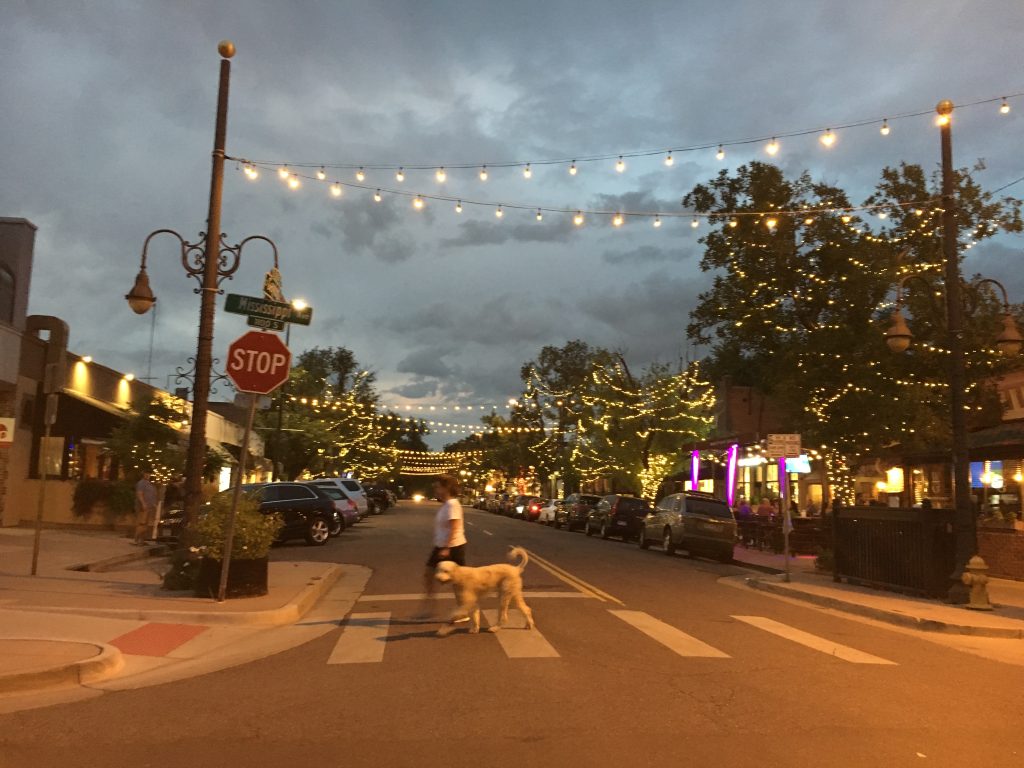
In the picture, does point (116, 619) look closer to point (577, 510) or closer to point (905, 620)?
point (905, 620)

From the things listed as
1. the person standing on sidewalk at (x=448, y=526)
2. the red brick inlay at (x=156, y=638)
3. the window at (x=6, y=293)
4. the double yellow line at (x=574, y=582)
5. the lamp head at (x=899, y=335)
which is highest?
the window at (x=6, y=293)

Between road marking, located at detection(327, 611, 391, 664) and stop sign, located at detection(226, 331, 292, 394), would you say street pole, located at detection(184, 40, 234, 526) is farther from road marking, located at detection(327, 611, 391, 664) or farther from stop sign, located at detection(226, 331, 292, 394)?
road marking, located at detection(327, 611, 391, 664)

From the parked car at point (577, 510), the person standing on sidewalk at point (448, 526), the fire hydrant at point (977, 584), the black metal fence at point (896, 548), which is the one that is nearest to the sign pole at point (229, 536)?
the person standing on sidewalk at point (448, 526)

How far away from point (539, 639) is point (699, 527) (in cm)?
1427

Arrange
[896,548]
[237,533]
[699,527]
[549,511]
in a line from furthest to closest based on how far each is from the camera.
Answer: [549,511]
[699,527]
[896,548]
[237,533]

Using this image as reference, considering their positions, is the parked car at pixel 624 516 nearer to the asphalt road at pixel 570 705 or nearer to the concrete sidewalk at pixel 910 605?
the concrete sidewalk at pixel 910 605

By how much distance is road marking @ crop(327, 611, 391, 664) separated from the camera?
28.7ft

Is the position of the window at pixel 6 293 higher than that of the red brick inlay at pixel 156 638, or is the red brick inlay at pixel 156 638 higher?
the window at pixel 6 293

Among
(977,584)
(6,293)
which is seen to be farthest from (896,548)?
(6,293)

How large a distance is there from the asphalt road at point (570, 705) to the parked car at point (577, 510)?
25.5m

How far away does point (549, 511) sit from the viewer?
44.0 m

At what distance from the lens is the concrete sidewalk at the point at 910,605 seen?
464 inches

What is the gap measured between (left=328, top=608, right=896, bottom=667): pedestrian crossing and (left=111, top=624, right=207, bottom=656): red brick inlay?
1.64 meters

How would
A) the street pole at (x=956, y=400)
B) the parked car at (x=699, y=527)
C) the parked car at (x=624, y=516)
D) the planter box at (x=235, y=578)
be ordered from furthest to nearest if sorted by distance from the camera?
the parked car at (x=624, y=516), the parked car at (x=699, y=527), the street pole at (x=956, y=400), the planter box at (x=235, y=578)
